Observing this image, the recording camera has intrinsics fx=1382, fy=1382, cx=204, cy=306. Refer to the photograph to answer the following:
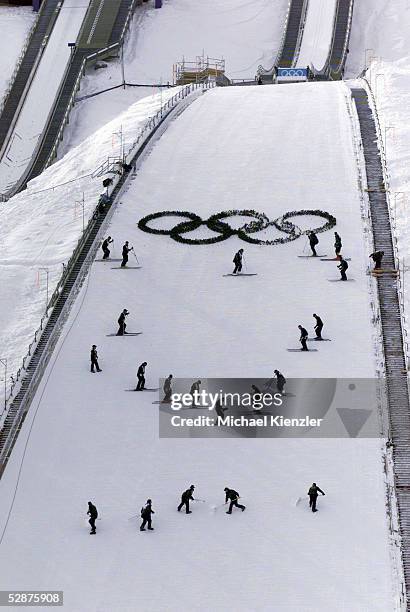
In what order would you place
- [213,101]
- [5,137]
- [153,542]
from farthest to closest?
[5,137]
[213,101]
[153,542]

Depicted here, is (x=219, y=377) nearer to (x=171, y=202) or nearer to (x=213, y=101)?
(x=171, y=202)

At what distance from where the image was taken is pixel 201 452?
130ft

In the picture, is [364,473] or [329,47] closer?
[364,473]

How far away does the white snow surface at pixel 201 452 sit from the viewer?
3472 centimetres

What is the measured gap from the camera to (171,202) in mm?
55875

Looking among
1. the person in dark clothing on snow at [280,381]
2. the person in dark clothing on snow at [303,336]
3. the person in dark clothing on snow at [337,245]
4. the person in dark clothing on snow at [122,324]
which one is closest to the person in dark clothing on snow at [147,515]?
the person in dark clothing on snow at [280,381]

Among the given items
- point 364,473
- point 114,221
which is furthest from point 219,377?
point 114,221

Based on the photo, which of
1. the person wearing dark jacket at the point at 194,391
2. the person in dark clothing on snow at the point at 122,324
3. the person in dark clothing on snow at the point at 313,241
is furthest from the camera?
the person in dark clothing on snow at the point at 313,241

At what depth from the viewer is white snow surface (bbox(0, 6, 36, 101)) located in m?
84.1

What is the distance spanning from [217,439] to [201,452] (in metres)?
0.73

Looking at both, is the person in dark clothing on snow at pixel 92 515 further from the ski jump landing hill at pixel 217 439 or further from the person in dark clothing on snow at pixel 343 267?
the person in dark clothing on snow at pixel 343 267

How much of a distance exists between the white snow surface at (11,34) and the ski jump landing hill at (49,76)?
630 millimetres

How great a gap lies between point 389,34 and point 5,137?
2448 cm

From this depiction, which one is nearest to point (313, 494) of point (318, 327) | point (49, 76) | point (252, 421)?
point (252, 421)
